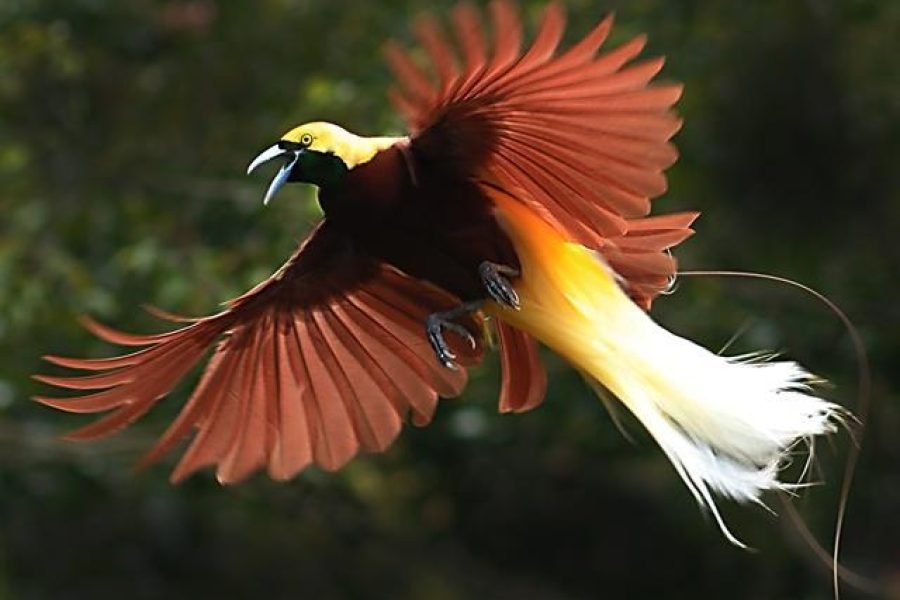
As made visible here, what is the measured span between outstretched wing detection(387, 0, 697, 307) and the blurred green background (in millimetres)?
1580

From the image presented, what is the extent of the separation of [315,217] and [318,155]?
147 cm

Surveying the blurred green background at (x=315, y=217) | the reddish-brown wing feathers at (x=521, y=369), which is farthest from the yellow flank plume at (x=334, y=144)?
the blurred green background at (x=315, y=217)

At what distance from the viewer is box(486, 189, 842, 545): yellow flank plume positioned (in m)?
1.81

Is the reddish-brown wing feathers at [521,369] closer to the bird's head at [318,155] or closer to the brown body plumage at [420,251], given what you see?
the brown body plumage at [420,251]

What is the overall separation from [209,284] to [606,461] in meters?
1.39

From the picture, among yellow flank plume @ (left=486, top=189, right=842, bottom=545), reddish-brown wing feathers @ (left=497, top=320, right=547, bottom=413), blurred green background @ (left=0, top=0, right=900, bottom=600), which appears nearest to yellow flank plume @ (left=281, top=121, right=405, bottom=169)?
yellow flank plume @ (left=486, top=189, right=842, bottom=545)

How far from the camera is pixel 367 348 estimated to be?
221 centimetres

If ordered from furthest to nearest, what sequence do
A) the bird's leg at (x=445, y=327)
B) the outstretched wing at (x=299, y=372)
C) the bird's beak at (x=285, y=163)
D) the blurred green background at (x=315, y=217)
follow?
1. the blurred green background at (x=315, y=217)
2. the outstretched wing at (x=299, y=372)
3. the bird's leg at (x=445, y=327)
4. the bird's beak at (x=285, y=163)

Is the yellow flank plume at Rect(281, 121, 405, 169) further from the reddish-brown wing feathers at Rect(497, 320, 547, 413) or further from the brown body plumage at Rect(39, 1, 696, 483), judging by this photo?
the reddish-brown wing feathers at Rect(497, 320, 547, 413)

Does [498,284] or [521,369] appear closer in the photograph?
A: [498,284]

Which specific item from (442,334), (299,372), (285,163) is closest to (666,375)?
(442,334)

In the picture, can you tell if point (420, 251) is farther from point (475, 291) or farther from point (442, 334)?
point (442, 334)

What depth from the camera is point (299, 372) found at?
225cm

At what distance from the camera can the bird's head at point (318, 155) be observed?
1.80 meters
